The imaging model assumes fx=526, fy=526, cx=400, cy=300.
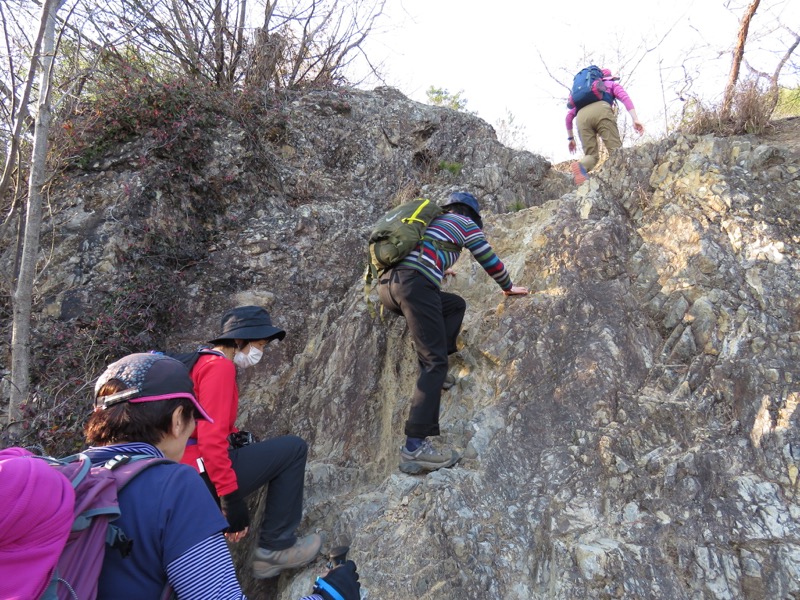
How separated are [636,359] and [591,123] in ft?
12.9

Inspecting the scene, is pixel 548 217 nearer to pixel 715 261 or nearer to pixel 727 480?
pixel 715 261

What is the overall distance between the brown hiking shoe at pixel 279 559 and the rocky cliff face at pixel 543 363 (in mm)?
145

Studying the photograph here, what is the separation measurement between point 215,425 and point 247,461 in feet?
Answer: 1.54

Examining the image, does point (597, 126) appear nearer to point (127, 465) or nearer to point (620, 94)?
point (620, 94)

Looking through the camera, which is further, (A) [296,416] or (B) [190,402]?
(A) [296,416]

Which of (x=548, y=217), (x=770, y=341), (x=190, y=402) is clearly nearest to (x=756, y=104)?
(x=548, y=217)

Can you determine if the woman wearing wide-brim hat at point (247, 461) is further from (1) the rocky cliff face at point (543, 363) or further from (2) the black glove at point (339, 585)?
(2) the black glove at point (339, 585)

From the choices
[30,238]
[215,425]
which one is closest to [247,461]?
[215,425]

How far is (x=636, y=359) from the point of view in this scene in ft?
14.6

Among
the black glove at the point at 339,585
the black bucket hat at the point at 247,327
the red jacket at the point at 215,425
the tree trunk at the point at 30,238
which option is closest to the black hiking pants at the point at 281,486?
the red jacket at the point at 215,425

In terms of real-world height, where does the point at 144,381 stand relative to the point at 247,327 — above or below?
below

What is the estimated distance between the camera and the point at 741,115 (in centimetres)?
639

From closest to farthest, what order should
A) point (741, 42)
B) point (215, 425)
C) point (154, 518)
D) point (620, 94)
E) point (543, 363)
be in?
point (154, 518) < point (215, 425) < point (543, 363) < point (620, 94) < point (741, 42)

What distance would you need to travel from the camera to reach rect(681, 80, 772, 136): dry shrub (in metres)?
6.34
